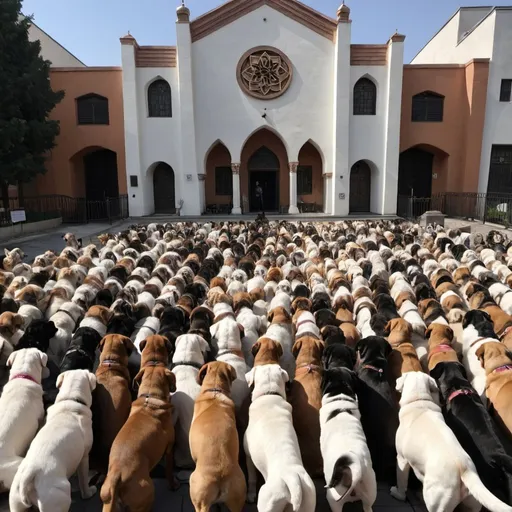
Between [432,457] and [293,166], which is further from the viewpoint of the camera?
[293,166]

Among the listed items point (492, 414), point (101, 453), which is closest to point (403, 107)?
point (492, 414)

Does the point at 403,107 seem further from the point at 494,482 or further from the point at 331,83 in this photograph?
the point at 494,482

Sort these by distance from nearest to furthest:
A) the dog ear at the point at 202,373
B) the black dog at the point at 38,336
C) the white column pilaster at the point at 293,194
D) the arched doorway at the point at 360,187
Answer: the dog ear at the point at 202,373 < the black dog at the point at 38,336 < the white column pilaster at the point at 293,194 < the arched doorway at the point at 360,187

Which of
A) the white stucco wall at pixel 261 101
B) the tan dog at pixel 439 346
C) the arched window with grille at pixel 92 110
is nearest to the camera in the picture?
the tan dog at pixel 439 346

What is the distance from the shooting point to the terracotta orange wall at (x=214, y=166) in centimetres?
2492

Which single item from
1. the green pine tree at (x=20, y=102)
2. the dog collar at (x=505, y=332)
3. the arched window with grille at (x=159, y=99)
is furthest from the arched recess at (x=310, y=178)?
the dog collar at (x=505, y=332)

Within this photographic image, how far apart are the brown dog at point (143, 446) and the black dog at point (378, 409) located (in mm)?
1770

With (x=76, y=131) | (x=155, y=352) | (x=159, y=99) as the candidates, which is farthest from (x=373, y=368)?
(x=76, y=131)

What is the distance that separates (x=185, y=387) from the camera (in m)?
4.10

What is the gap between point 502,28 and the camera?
21844 millimetres

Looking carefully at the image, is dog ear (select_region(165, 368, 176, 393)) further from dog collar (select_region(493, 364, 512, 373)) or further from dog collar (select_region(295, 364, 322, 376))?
dog collar (select_region(493, 364, 512, 373))

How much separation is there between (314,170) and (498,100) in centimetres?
1035

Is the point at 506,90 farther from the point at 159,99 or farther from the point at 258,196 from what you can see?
the point at 159,99

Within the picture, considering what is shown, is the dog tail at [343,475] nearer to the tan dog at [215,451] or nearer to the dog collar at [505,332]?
the tan dog at [215,451]
